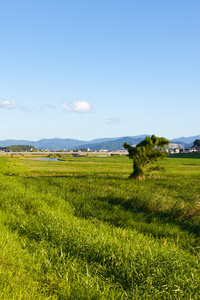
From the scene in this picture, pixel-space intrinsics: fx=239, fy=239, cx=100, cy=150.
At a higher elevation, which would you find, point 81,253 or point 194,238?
point 81,253

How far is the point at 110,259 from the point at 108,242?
0.68 metres

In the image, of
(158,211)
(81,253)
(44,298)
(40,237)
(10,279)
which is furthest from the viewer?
(158,211)

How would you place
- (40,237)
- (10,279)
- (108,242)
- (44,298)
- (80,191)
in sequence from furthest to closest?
1. (80,191)
2. (40,237)
3. (108,242)
4. (10,279)
5. (44,298)

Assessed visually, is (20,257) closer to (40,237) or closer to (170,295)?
(40,237)

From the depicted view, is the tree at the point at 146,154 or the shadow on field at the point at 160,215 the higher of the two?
the tree at the point at 146,154

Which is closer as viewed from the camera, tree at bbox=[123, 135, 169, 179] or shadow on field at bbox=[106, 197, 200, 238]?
shadow on field at bbox=[106, 197, 200, 238]

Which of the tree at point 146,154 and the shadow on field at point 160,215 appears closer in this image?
the shadow on field at point 160,215

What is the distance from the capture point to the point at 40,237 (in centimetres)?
702

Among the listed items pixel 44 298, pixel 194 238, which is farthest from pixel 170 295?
pixel 194 238

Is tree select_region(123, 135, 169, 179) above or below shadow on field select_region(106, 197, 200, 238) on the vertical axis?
above

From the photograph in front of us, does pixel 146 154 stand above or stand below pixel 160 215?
above

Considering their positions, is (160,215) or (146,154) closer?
(160,215)

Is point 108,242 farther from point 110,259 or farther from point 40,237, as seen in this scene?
point 40,237

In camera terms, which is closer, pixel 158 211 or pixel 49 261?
pixel 49 261
